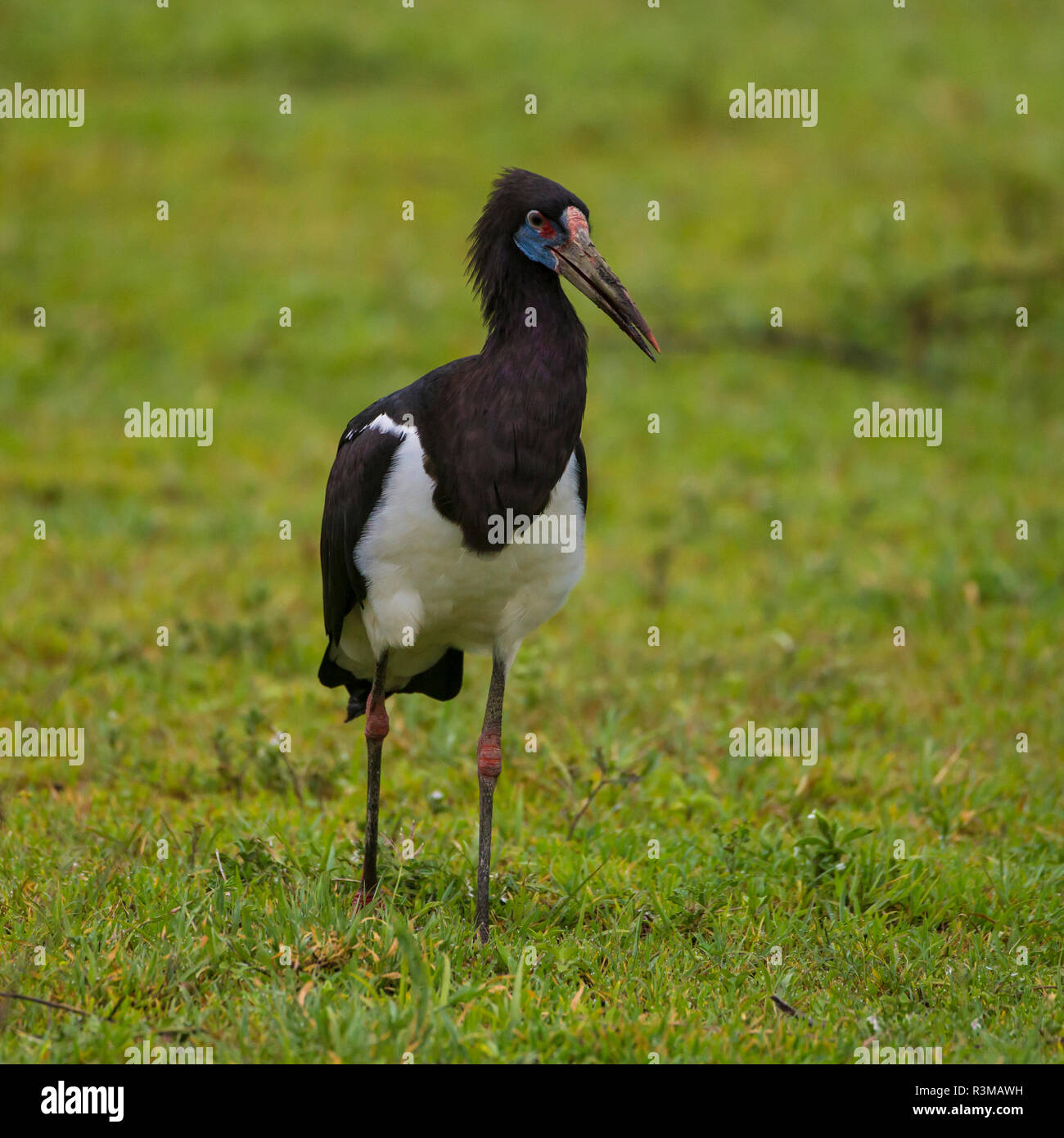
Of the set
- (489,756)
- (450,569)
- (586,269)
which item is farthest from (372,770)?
(586,269)

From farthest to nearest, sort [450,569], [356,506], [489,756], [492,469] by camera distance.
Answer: [489,756] < [356,506] < [450,569] < [492,469]

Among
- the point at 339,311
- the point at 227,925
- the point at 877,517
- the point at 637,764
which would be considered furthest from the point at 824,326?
the point at 227,925

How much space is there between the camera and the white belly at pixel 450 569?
4.14m

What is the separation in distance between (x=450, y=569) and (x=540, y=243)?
102 centimetres

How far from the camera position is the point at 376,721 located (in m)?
4.67

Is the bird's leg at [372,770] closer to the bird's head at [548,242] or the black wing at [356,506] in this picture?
the black wing at [356,506]

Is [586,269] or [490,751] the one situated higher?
[586,269]

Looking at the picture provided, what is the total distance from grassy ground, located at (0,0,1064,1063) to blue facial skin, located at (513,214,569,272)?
195cm

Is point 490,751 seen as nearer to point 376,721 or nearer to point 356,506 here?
point 376,721

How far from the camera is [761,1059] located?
360 centimetres

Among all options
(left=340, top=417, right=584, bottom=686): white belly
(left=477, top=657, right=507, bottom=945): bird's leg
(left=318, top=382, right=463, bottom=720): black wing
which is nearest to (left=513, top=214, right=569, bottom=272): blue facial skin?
(left=318, top=382, right=463, bottom=720): black wing

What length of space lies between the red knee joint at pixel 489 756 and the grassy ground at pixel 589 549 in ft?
1.24
